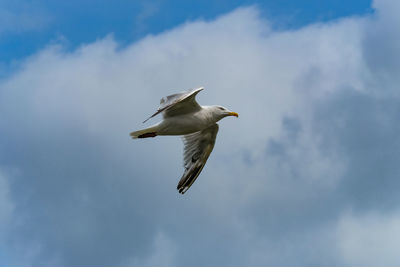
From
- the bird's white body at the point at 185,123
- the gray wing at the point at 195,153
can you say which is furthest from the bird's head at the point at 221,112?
the gray wing at the point at 195,153

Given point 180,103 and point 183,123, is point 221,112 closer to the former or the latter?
point 183,123

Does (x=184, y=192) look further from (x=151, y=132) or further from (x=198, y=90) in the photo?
(x=198, y=90)

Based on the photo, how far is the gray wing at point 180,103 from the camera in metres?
16.5

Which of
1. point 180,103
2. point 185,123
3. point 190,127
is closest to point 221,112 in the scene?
point 190,127

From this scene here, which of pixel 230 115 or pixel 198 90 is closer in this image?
pixel 198 90

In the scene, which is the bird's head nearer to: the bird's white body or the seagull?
the seagull

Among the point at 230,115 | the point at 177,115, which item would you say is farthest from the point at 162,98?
the point at 230,115

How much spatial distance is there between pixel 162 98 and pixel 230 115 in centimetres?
196

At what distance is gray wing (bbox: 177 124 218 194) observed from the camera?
19.7 m

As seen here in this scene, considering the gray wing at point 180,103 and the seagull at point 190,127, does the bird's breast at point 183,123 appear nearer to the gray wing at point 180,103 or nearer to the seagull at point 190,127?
the seagull at point 190,127

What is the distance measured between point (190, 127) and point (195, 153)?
7.23 ft

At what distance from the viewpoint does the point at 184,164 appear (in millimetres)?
19938

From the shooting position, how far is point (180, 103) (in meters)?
17.3

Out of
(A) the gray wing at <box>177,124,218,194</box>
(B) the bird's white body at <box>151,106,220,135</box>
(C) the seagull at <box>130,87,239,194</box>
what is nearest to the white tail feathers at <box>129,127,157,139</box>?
(C) the seagull at <box>130,87,239,194</box>
